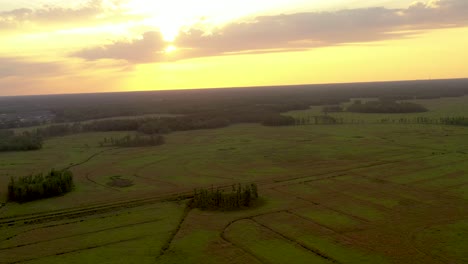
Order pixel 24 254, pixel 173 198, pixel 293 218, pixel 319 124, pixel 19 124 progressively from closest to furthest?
1. pixel 24 254
2. pixel 293 218
3. pixel 173 198
4. pixel 319 124
5. pixel 19 124

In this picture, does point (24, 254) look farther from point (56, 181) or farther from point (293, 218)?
point (293, 218)

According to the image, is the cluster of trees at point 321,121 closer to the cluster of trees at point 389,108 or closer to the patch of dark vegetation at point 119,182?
the cluster of trees at point 389,108

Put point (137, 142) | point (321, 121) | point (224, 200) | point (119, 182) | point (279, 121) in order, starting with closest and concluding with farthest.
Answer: point (224, 200) < point (119, 182) < point (137, 142) < point (279, 121) < point (321, 121)

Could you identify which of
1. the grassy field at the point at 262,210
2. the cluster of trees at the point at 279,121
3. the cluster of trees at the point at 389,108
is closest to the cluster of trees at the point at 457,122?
the grassy field at the point at 262,210

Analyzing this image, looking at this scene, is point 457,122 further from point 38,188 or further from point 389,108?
point 38,188

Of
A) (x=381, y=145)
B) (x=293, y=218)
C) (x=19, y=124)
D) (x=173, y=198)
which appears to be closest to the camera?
(x=293, y=218)

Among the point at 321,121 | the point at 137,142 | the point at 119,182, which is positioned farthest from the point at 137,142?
the point at 321,121

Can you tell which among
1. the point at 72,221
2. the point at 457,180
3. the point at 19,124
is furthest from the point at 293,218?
the point at 19,124
